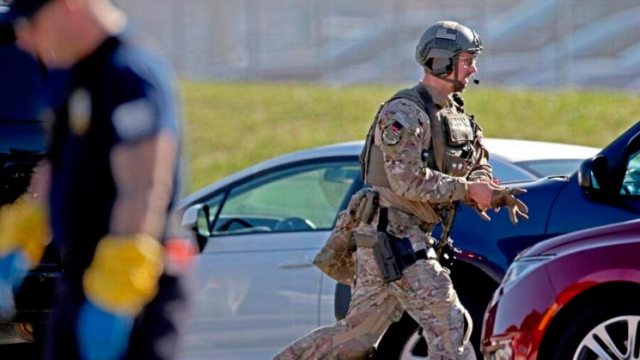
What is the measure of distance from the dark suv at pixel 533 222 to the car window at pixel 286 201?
0.77 metres

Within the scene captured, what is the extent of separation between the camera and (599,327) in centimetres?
665

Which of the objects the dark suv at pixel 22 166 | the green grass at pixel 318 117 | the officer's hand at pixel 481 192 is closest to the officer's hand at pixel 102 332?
the officer's hand at pixel 481 192

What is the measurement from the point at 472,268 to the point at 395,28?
10044 millimetres

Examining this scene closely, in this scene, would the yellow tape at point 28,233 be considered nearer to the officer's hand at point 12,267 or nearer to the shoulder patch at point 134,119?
the officer's hand at point 12,267

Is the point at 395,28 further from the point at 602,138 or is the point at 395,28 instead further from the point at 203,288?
the point at 203,288

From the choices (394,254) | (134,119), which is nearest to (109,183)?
(134,119)

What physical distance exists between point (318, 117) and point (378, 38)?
1.49 m

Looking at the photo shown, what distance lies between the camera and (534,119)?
18.0m

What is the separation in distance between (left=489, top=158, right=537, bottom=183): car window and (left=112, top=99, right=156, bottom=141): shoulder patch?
460 centimetres

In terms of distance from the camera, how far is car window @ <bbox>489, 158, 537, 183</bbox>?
325 inches

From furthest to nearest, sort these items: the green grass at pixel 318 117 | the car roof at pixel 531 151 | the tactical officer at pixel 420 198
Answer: the green grass at pixel 318 117, the car roof at pixel 531 151, the tactical officer at pixel 420 198

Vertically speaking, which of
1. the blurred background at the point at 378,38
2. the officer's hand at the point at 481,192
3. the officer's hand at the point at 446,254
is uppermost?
the officer's hand at the point at 481,192

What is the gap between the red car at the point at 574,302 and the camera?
657 cm

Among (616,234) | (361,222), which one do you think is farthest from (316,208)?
(616,234)
